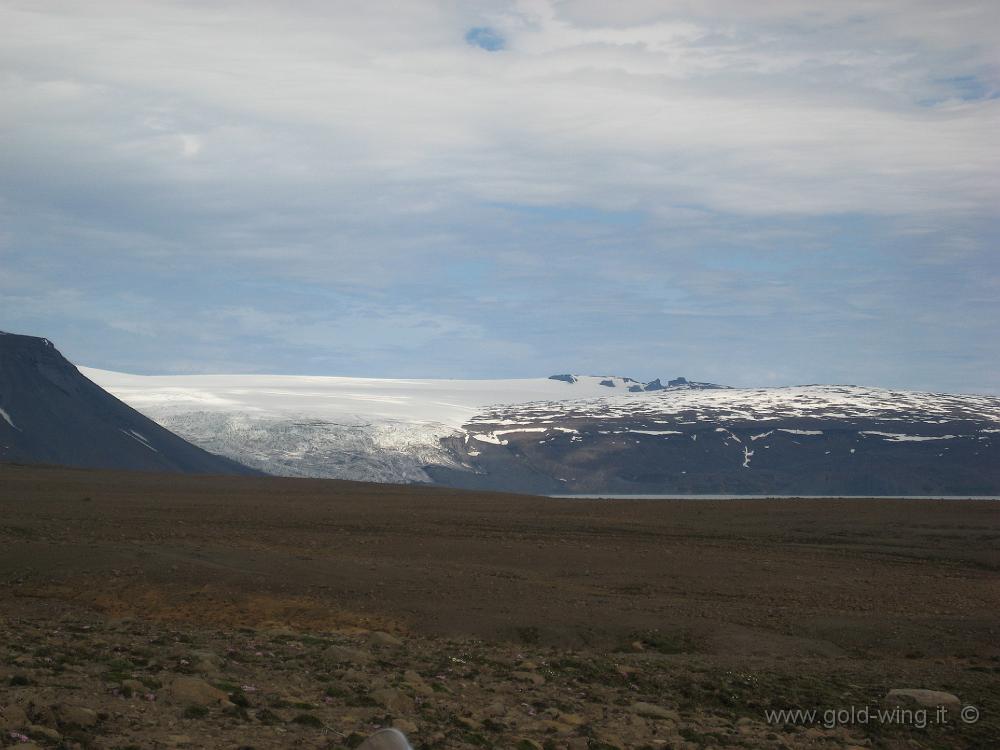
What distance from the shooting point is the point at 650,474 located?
14800cm

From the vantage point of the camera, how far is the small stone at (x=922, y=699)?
12.7 meters

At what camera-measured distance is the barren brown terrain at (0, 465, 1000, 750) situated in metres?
10.1

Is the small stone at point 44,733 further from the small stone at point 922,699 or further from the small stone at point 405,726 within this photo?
the small stone at point 922,699

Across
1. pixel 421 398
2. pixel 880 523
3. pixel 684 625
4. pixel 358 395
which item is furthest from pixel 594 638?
pixel 421 398

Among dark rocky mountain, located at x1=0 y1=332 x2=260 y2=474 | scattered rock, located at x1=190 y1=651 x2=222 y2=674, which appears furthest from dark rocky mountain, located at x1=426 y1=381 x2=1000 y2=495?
scattered rock, located at x1=190 y1=651 x2=222 y2=674

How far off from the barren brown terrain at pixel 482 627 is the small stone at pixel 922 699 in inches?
6.9

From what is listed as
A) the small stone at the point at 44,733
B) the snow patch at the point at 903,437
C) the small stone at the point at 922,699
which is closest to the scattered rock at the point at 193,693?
the small stone at the point at 44,733

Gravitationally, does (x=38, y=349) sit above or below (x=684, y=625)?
above

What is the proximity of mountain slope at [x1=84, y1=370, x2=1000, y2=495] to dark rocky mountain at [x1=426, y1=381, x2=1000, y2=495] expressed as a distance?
0.29 metres

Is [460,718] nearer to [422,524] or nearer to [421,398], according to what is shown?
[422,524]

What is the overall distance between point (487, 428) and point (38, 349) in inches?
2858

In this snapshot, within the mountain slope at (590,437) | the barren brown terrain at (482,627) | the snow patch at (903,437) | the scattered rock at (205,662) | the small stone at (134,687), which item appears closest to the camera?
the small stone at (134,687)

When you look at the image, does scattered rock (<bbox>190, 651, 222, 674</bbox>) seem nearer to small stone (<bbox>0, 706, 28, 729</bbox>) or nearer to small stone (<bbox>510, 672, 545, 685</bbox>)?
small stone (<bbox>0, 706, 28, 729</bbox>)

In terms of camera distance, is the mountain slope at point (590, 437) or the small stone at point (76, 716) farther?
the mountain slope at point (590, 437)
